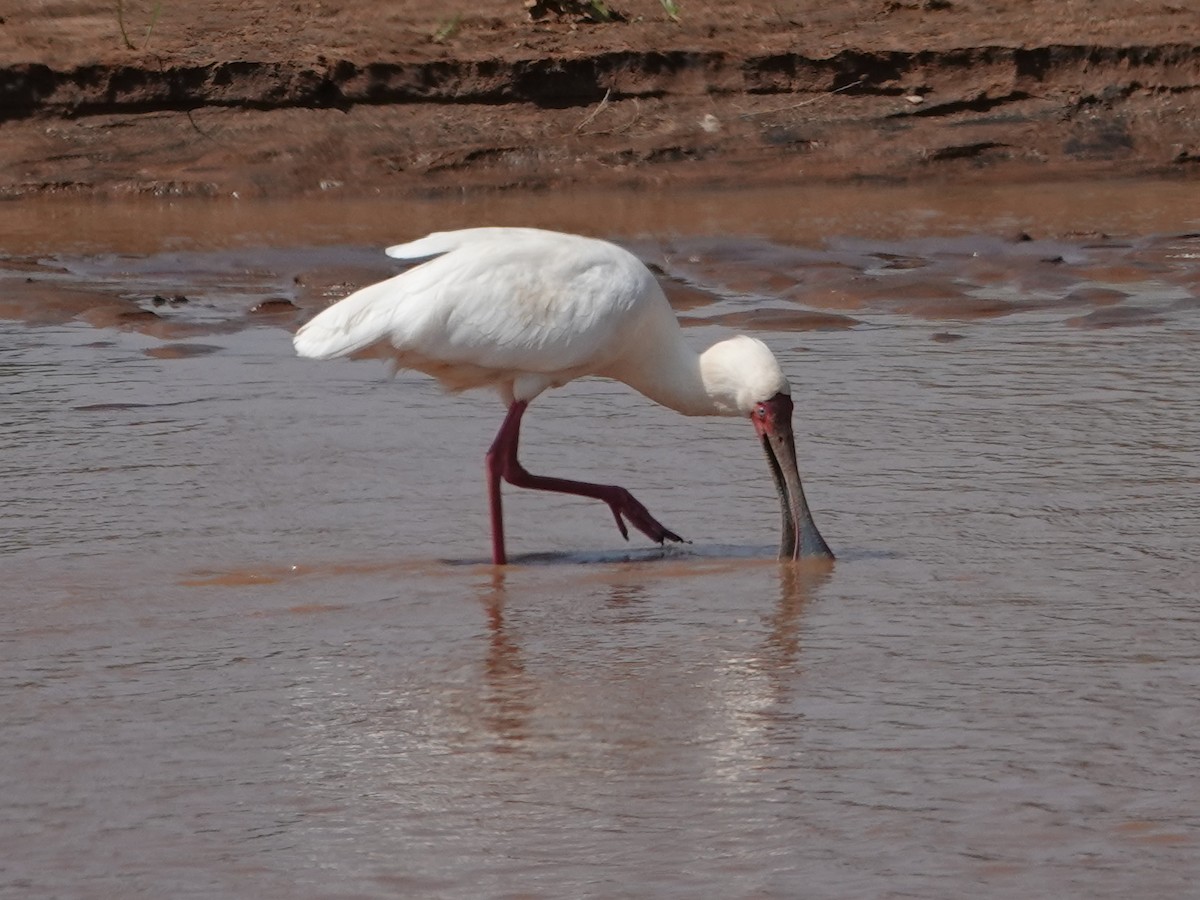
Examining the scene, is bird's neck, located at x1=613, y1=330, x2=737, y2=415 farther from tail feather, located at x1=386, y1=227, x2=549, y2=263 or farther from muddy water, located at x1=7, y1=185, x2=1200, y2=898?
tail feather, located at x1=386, y1=227, x2=549, y2=263

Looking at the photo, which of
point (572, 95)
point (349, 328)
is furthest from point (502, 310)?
point (572, 95)

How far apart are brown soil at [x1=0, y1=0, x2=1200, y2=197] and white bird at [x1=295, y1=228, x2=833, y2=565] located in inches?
307

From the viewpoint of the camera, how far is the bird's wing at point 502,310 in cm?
573

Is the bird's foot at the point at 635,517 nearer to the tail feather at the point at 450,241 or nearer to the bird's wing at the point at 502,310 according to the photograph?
the bird's wing at the point at 502,310

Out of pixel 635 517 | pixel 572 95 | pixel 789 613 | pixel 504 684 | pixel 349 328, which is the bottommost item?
pixel 504 684

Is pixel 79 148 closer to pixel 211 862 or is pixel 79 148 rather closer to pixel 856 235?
pixel 856 235

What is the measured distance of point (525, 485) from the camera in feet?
19.5


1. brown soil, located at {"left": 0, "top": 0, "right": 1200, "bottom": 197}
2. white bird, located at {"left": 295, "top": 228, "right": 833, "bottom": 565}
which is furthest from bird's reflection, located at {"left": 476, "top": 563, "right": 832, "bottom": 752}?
brown soil, located at {"left": 0, "top": 0, "right": 1200, "bottom": 197}

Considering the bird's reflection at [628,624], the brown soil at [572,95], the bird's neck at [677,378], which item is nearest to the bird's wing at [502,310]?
the bird's neck at [677,378]

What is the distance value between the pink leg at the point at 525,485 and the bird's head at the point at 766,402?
0.34 meters

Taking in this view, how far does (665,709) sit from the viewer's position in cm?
410

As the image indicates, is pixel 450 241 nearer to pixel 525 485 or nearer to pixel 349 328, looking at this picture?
pixel 349 328

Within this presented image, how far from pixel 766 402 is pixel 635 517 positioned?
50cm

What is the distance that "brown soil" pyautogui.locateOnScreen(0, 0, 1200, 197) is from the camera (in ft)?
44.8
